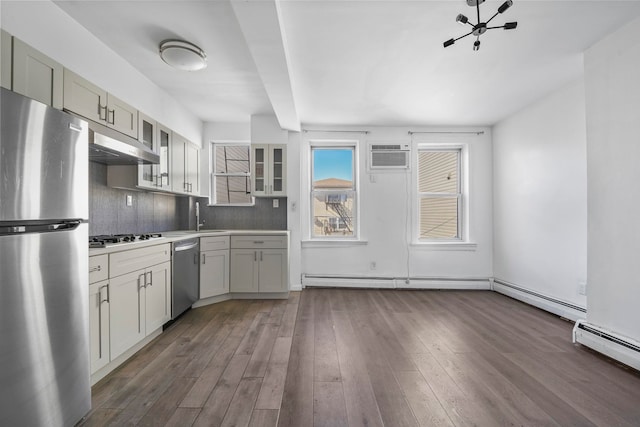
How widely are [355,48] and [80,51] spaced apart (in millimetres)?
2141

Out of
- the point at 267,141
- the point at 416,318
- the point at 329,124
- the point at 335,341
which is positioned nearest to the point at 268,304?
the point at 335,341

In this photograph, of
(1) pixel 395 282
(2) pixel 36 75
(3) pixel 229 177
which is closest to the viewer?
(2) pixel 36 75

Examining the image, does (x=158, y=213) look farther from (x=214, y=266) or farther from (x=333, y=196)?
(x=333, y=196)

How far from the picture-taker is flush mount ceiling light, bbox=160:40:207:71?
2178 mm

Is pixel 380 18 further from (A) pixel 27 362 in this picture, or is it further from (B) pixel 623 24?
(A) pixel 27 362

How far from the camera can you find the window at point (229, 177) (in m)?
4.17

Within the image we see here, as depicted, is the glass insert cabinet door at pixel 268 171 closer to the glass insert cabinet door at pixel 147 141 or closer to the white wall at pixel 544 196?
the glass insert cabinet door at pixel 147 141

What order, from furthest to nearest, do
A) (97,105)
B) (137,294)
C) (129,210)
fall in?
1. (129,210)
2. (137,294)
3. (97,105)

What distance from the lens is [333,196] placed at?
14.0 feet

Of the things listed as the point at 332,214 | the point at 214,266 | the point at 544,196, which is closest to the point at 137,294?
the point at 214,266

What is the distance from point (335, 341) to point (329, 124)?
10.0ft

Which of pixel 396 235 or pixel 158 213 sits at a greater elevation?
pixel 158 213

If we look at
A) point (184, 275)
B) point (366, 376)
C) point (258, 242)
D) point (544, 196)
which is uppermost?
point (544, 196)

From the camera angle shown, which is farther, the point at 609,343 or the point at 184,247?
the point at 184,247
